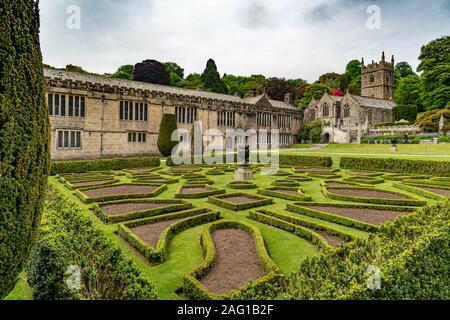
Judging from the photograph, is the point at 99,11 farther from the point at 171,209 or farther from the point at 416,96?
the point at 416,96

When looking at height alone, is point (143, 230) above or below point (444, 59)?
below

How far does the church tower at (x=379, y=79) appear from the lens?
7806 cm

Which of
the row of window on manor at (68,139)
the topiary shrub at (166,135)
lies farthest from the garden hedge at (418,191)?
the row of window on manor at (68,139)

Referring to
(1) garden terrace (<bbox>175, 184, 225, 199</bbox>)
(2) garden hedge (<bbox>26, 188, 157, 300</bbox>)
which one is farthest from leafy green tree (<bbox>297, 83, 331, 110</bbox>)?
(2) garden hedge (<bbox>26, 188, 157, 300</bbox>)

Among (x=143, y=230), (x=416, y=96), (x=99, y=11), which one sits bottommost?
(x=143, y=230)

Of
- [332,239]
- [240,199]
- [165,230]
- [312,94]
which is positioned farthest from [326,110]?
[165,230]

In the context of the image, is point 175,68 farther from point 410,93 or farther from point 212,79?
point 410,93

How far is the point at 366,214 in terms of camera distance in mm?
10773

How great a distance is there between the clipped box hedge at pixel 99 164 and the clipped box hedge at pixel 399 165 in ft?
59.4

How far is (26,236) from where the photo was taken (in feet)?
14.7

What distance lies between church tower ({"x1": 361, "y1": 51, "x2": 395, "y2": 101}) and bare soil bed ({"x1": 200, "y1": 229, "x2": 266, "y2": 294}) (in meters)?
80.2

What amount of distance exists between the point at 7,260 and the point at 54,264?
623 millimetres
